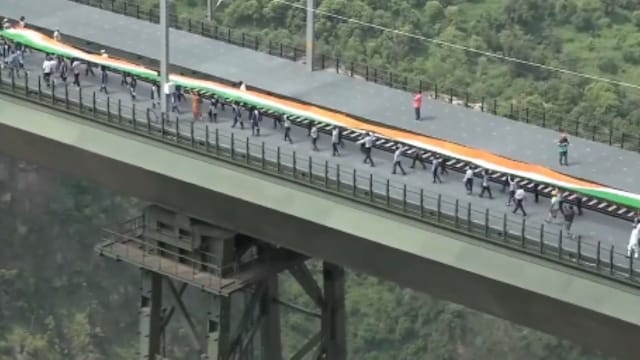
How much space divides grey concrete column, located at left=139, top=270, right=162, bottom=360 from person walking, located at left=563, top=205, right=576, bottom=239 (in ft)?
34.4

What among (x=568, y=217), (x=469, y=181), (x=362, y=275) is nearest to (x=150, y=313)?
(x=469, y=181)

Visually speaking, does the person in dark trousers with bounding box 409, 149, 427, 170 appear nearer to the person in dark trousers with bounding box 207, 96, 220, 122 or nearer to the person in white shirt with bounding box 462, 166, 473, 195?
the person in white shirt with bounding box 462, 166, 473, 195

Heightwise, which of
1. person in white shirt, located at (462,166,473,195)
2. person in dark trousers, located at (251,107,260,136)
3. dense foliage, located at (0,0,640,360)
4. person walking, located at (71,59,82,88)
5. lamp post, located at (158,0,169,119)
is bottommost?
dense foliage, located at (0,0,640,360)

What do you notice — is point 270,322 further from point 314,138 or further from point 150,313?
point 314,138

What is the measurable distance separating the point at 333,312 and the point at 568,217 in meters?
8.27

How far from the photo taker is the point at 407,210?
31.0 metres

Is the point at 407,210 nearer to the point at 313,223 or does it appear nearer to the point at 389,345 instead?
the point at 313,223

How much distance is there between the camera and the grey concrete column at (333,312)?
36.5m

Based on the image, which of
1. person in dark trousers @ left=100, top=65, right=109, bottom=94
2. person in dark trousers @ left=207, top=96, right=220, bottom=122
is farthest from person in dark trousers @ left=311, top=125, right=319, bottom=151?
person in dark trousers @ left=100, top=65, right=109, bottom=94

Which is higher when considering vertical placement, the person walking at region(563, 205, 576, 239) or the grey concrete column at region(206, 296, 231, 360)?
the person walking at region(563, 205, 576, 239)

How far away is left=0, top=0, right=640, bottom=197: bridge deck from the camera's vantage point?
33.4 m

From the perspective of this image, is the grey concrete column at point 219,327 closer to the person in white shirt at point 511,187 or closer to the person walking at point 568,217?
the person in white shirt at point 511,187

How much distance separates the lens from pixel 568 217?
30422mm

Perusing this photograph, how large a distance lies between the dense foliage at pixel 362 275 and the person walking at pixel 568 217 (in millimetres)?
23397
